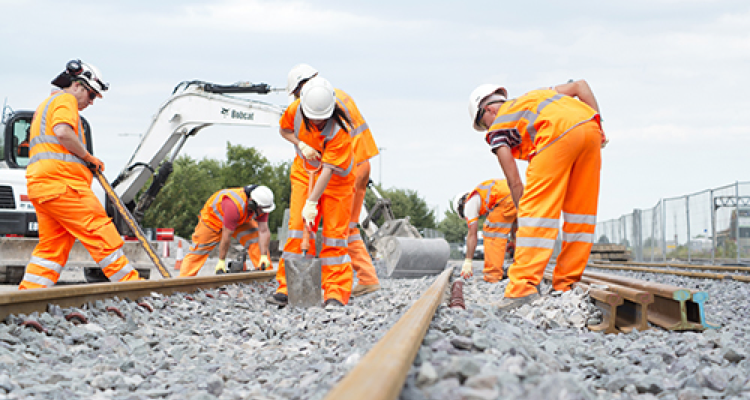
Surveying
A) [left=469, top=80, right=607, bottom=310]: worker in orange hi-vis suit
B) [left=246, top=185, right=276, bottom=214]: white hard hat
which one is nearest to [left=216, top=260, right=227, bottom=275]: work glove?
[left=246, top=185, right=276, bottom=214]: white hard hat

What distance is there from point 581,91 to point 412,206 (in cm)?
7029

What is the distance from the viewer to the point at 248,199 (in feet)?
26.7

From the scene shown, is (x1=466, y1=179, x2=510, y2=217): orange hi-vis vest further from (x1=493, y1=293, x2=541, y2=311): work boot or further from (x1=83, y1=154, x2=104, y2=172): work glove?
(x1=83, y1=154, x2=104, y2=172): work glove

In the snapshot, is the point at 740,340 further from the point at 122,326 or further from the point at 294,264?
the point at 122,326

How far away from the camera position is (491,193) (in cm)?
843

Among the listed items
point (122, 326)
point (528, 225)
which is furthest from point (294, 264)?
point (528, 225)

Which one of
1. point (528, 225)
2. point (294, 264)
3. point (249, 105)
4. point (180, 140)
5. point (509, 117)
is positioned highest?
point (249, 105)

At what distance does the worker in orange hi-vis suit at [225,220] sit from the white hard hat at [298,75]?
2704 millimetres

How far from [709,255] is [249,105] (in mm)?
14892

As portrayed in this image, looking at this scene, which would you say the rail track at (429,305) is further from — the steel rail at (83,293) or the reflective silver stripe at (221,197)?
the reflective silver stripe at (221,197)

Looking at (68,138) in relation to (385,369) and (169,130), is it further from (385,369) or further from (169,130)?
(169,130)

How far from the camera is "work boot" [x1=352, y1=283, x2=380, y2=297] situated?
6.26 m

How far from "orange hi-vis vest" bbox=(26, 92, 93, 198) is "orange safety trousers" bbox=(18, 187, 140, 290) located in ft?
0.39

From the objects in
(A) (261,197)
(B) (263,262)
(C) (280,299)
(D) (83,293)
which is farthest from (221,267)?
(D) (83,293)
